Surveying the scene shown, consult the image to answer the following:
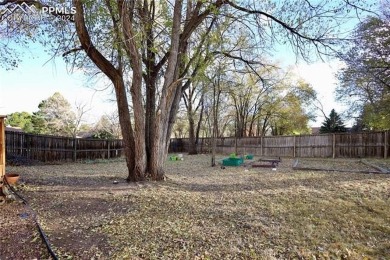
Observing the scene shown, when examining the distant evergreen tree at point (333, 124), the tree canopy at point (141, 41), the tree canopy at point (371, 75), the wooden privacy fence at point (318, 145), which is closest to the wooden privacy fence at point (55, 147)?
the tree canopy at point (141, 41)

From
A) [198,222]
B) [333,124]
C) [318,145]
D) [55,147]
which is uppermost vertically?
[333,124]

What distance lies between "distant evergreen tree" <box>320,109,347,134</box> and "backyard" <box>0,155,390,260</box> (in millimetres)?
16856

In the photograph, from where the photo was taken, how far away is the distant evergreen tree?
20891mm

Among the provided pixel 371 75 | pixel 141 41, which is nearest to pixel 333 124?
pixel 371 75

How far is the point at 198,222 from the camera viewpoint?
3568 millimetres

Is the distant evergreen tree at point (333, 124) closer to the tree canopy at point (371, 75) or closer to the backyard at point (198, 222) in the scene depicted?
the tree canopy at point (371, 75)

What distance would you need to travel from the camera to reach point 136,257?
2.57 meters

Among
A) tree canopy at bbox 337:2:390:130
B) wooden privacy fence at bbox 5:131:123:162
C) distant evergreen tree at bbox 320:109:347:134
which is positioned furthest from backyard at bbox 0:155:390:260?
distant evergreen tree at bbox 320:109:347:134

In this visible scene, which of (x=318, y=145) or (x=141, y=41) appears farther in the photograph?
(x=318, y=145)

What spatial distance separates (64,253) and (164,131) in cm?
411

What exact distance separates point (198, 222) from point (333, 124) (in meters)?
21.3

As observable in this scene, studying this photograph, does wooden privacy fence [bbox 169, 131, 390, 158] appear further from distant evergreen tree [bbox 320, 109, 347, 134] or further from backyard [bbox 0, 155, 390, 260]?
backyard [bbox 0, 155, 390, 260]

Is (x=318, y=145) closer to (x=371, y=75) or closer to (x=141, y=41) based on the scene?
(x=371, y=75)

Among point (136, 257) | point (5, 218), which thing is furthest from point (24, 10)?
point (136, 257)
